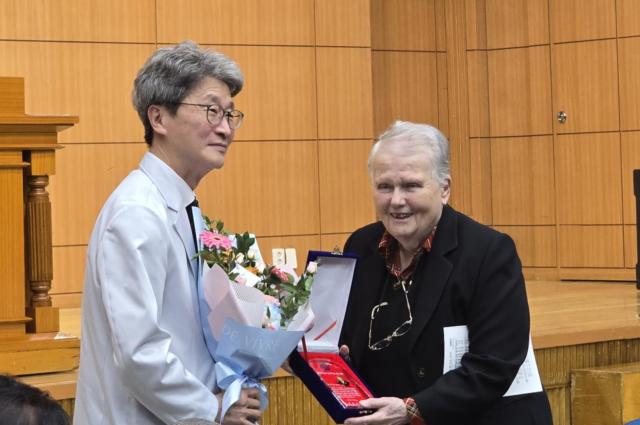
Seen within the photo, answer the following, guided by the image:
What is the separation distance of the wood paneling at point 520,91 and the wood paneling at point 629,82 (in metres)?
0.64

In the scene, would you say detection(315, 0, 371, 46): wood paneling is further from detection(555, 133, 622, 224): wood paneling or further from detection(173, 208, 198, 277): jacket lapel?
detection(173, 208, 198, 277): jacket lapel

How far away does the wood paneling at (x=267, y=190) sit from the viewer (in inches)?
312

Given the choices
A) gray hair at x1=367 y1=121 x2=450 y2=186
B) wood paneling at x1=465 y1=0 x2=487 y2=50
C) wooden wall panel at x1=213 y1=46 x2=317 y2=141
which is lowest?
gray hair at x1=367 y1=121 x2=450 y2=186

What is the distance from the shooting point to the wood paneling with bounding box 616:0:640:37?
334 inches

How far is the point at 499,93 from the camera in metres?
9.30

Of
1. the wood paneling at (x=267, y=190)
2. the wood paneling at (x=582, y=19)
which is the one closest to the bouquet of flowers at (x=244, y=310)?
the wood paneling at (x=267, y=190)

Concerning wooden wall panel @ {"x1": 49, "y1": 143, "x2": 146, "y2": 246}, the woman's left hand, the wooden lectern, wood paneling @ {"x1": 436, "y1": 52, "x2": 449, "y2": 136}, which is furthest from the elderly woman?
wood paneling @ {"x1": 436, "y1": 52, "x2": 449, "y2": 136}

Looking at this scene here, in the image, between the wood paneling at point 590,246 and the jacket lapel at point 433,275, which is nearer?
the jacket lapel at point 433,275

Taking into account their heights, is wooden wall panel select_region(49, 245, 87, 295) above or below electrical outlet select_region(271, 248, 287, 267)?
below

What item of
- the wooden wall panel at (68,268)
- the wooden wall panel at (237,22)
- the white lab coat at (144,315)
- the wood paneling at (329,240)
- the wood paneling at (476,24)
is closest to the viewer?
the white lab coat at (144,315)

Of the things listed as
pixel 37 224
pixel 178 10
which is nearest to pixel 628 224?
pixel 178 10

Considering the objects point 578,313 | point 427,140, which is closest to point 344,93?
point 578,313

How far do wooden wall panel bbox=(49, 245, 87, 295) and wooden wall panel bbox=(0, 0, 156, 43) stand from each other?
1415 millimetres

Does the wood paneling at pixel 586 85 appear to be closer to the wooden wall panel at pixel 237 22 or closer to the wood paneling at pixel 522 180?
the wood paneling at pixel 522 180
